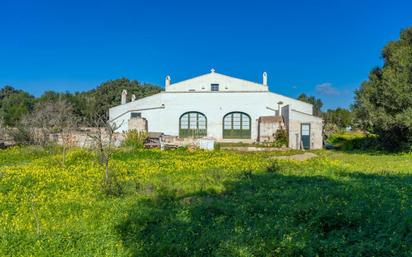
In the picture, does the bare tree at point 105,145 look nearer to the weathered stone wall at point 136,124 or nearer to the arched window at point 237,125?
the weathered stone wall at point 136,124

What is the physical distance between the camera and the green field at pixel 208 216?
191 inches

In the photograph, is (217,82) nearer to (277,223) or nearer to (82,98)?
(277,223)

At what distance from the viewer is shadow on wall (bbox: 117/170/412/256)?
186 inches

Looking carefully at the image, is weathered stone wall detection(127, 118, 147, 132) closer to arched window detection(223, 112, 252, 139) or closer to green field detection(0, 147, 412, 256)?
arched window detection(223, 112, 252, 139)

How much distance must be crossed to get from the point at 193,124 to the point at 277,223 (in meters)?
29.0

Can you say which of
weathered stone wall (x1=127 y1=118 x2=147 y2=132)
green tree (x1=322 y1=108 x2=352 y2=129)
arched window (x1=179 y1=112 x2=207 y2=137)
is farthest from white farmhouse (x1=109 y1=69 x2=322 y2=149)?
green tree (x1=322 y1=108 x2=352 y2=129)

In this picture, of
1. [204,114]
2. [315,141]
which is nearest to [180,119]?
[204,114]

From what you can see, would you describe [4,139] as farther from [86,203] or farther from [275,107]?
[275,107]

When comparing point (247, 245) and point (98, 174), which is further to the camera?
point (98, 174)

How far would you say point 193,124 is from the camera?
34.5 m

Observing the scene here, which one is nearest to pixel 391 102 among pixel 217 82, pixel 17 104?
pixel 217 82

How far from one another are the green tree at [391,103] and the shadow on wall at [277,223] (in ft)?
45.6

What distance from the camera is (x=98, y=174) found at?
1106 centimetres

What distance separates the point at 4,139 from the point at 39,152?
263 inches
